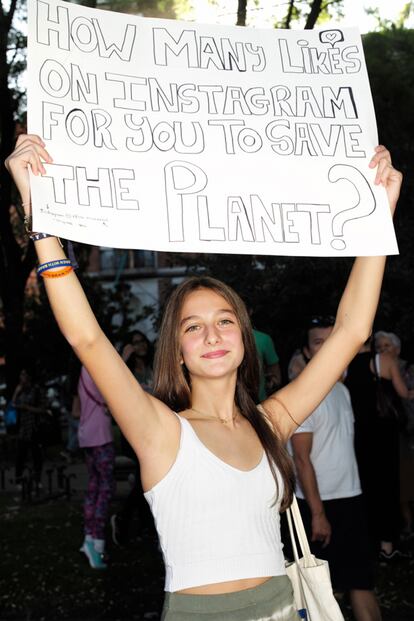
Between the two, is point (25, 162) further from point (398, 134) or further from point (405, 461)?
point (398, 134)

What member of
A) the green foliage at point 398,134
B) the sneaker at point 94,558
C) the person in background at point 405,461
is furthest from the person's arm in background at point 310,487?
the green foliage at point 398,134

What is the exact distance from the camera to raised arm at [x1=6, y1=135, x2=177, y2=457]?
8.85 feet

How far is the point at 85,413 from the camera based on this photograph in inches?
321

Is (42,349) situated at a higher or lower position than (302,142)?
higher

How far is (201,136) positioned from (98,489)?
5.51 m

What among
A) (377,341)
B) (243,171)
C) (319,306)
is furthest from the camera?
(319,306)

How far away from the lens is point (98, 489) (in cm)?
810

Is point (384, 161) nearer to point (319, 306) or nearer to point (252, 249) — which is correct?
point (252, 249)

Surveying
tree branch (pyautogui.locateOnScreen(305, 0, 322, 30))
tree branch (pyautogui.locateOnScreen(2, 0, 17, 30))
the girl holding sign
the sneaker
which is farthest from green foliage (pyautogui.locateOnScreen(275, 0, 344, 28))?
the girl holding sign

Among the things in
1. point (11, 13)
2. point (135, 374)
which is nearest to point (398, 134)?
point (135, 374)

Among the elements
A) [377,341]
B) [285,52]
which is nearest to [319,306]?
[377,341]

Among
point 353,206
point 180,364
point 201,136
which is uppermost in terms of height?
point 201,136

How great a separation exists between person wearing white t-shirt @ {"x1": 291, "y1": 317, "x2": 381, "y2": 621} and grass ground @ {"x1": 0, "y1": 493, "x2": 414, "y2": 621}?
4.46 ft

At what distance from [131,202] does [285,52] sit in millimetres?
937
